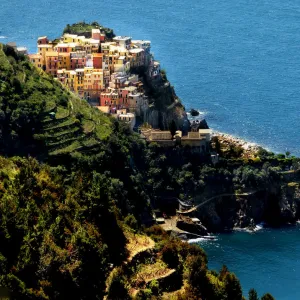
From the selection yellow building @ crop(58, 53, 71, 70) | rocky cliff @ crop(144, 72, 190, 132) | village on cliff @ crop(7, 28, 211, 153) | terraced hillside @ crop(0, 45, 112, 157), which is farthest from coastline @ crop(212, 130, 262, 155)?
yellow building @ crop(58, 53, 71, 70)

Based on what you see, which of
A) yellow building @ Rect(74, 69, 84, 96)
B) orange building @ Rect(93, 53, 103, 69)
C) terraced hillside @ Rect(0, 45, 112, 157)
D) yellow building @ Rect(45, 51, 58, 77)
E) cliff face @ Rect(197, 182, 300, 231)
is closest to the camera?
terraced hillside @ Rect(0, 45, 112, 157)

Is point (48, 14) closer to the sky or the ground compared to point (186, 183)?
closer to the sky

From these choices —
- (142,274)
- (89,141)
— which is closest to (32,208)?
(142,274)

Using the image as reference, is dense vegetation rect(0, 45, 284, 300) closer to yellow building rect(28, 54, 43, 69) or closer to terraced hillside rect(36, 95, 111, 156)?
terraced hillside rect(36, 95, 111, 156)

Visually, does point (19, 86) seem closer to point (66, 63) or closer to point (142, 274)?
point (66, 63)

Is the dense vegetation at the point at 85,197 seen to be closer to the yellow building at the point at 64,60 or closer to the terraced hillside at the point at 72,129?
the terraced hillside at the point at 72,129

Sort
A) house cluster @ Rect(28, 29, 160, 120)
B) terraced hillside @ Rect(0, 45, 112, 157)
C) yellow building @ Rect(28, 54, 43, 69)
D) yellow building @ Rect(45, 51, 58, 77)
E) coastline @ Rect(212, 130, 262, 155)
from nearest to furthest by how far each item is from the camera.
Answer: terraced hillside @ Rect(0, 45, 112, 157) → house cluster @ Rect(28, 29, 160, 120) → yellow building @ Rect(28, 54, 43, 69) → yellow building @ Rect(45, 51, 58, 77) → coastline @ Rect(212, 130, 262, 155)
